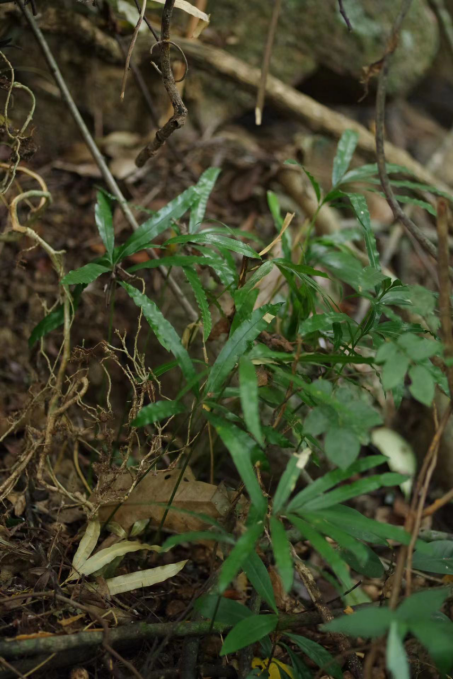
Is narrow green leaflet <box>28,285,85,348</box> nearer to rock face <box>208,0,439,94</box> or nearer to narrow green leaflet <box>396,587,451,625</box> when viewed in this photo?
narrow green leaflet <box>396,587,451,625</box>

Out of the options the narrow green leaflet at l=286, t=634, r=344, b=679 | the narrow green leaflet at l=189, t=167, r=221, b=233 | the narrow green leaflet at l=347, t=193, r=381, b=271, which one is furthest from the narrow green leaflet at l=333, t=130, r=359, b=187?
the narrow green leaflet at l=286, t=634, r=344, b=679

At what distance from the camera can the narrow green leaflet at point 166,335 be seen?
1220 millimetres

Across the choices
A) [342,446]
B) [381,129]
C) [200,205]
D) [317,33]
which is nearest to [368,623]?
[342,446]

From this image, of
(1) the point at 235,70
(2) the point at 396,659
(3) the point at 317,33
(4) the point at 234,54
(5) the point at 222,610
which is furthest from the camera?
(3) the point at 317,33

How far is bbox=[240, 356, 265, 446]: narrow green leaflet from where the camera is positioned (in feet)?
3.11

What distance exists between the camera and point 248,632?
105 centimetres

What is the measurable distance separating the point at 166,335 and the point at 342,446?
1.62 feet

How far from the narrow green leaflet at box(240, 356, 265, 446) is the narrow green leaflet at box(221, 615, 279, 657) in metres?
0.36

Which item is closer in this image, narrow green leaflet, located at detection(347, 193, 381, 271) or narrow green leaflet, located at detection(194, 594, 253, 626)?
narrow green leaflet, located at detection(194, 594, 253, 626)

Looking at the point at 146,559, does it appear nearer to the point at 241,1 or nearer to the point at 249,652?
the point at 249,652

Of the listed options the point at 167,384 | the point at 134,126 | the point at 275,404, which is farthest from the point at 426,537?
the point at 134,126

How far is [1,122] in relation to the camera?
1523mm

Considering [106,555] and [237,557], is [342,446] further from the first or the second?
[106,555]

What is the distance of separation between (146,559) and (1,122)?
120 centimetres
